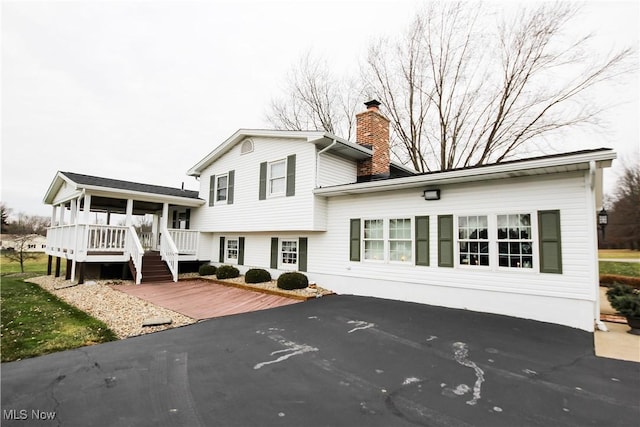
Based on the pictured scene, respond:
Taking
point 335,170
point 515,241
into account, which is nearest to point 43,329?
point 335,170

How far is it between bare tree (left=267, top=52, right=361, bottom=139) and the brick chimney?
9111 millimetres

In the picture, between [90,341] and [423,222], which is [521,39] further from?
[90,341]

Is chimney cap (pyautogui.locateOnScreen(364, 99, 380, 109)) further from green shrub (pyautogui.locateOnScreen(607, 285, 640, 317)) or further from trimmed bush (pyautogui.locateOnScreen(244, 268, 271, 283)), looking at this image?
green shrub (pyautogui.locateOnScreen(607, 285, 640, 317))

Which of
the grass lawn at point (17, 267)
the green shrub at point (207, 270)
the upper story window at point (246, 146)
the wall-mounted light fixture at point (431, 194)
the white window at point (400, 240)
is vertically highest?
the upper story window at point (246, 146)

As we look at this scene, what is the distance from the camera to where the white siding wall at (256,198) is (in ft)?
33.8

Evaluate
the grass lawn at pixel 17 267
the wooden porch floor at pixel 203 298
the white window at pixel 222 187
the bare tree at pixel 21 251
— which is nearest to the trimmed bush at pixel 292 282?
the wooden porch floor at pixel 203 298

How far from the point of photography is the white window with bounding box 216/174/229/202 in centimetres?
1366

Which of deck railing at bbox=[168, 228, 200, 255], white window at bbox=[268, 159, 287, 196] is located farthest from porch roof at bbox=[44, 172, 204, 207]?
white window at bbox=[268, 159, 287, 196]

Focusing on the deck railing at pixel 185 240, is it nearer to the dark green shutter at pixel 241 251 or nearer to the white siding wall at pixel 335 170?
the dark green shutter at pixel 241 251

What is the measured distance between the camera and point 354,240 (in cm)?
976

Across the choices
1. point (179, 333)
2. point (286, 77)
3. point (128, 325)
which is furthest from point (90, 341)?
point (286, 77)

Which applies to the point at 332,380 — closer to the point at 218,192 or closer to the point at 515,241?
the point at 515,241

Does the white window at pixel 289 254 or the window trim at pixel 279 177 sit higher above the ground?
the window trim at pixel 279 177

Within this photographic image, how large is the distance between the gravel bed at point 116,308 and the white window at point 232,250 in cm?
462
